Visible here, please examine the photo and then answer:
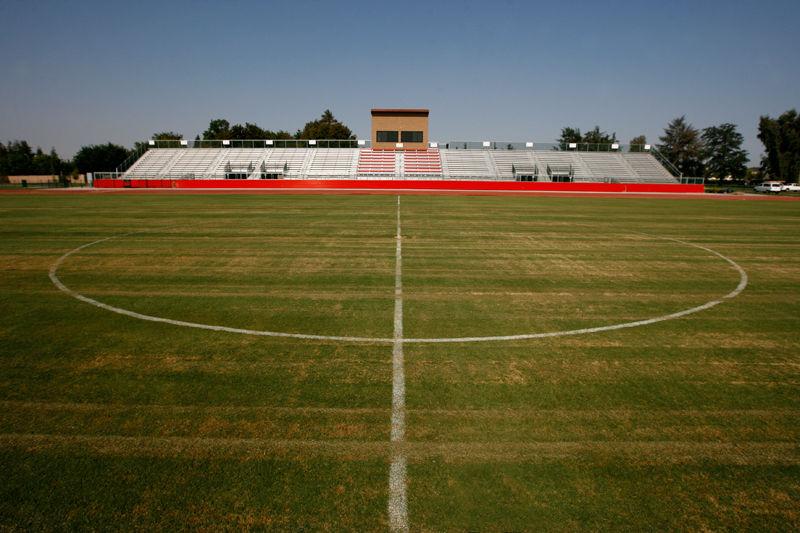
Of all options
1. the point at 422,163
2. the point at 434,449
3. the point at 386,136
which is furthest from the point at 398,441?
the point at 386,136

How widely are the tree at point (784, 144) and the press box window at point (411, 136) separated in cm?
6966

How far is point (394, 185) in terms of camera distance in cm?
5016

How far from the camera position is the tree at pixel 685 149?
310 feet

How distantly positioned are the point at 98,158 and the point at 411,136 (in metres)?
56.9

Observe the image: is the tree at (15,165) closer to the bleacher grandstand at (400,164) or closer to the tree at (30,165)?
the tree at (30,165)

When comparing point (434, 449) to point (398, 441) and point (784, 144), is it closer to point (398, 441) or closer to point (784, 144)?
point (398, 441)

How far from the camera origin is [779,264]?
12125 mm

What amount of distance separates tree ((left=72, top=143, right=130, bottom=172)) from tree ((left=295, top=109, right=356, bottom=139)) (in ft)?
124

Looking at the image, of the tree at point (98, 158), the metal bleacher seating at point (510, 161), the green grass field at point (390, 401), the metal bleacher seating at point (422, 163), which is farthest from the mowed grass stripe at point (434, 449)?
the tree at point (98, 158)

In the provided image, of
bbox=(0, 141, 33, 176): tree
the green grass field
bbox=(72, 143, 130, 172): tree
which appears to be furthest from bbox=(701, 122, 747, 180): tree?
bbox=(0, 141, 33, 176): tree

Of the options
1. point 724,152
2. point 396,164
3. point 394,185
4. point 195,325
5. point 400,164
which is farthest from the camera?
point 724,152

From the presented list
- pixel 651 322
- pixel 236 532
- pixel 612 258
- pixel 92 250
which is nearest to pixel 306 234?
pixel 92 250

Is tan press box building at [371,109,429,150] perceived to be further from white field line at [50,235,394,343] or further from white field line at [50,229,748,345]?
white field line at [50,229,748,345]

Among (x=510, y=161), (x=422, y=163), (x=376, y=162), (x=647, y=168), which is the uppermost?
(x=510, y=161)
